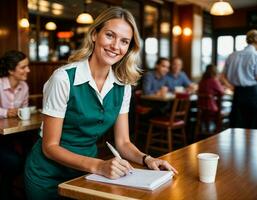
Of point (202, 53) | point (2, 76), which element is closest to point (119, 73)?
point (2, 76)

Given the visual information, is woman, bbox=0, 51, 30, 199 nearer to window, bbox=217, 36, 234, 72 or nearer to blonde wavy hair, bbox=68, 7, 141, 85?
blonde wavy hair, bbox=68, 7, 141, 85

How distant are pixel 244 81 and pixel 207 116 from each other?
119 cm

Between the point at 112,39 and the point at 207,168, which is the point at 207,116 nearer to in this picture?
the point at 112,39

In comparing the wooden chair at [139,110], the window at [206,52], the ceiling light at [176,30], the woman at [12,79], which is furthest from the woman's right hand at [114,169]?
the window at [206,52]

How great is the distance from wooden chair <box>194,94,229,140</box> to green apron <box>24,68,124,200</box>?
13.3 ft

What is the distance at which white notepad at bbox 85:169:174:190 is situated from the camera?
50.4 inches

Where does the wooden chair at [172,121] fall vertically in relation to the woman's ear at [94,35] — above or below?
below

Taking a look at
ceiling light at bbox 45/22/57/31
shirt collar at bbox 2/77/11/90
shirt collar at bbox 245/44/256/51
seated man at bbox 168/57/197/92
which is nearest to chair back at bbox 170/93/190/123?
shirt collar at bbox 245/44/256/51

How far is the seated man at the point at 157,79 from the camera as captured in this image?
19.0 ft

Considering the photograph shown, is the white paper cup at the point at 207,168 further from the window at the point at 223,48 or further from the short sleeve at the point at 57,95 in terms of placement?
the window at the point at 223,48

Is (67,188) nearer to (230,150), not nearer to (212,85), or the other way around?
(230,150)

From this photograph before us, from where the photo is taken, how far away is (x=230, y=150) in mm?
1897

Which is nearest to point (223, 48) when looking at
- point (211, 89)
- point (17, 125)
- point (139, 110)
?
point (211, 89)

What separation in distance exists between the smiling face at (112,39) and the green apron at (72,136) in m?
0.15
